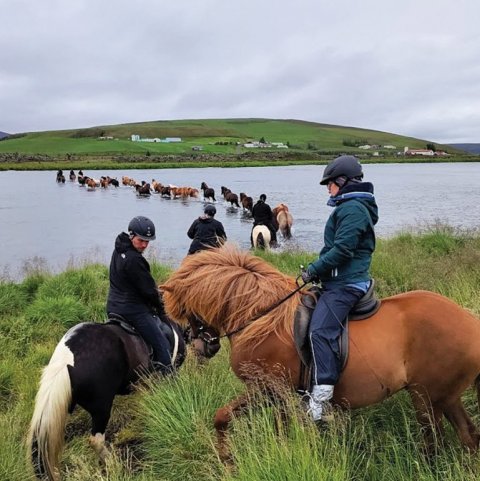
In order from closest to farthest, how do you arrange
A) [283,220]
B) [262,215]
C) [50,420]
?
1. [50,420]
2. [262,215]
3. [283,220]

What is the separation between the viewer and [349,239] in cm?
398

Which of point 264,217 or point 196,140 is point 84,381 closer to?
point 264,217

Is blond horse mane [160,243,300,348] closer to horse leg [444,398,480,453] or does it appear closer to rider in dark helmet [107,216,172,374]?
rider in dark helmet [107,216,172,374]

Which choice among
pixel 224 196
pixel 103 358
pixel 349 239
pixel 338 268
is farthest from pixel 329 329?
pixel 224 196

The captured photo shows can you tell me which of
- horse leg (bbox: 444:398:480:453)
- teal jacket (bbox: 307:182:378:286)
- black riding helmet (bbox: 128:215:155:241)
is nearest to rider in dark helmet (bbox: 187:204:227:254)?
black riding helmet (bbox: 128:215:155:241)

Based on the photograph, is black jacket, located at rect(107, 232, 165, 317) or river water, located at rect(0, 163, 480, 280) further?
river water, located at rect(0, 163, 480, 280)

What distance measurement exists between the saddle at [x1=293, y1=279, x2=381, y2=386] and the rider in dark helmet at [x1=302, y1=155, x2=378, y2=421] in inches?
2.5

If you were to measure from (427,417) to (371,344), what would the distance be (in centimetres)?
82

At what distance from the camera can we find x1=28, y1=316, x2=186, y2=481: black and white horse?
14.6 ft

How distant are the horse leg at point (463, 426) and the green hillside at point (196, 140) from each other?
92963 mm

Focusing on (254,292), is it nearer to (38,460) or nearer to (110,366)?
(110,366)

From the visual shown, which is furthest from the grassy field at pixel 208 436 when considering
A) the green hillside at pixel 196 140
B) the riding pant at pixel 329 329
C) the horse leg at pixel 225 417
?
the green hillside at pixel 196 140

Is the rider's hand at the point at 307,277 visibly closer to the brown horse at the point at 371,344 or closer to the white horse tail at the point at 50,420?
the brown horse at the point at 371,344

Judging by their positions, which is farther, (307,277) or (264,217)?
(264,217)
